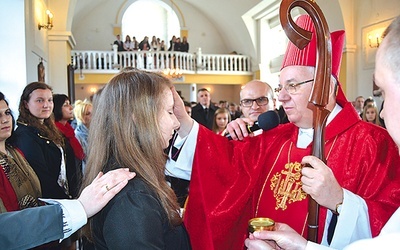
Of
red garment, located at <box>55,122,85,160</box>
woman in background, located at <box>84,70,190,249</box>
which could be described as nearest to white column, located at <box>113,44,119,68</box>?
red garment, located at <box>55,122,85,160</box>

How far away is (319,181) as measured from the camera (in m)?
1.32

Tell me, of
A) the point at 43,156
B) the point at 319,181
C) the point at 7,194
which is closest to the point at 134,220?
the point at 319,181

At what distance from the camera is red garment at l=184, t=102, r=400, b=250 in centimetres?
167

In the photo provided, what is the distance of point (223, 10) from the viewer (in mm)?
16406

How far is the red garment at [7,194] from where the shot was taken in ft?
6.73

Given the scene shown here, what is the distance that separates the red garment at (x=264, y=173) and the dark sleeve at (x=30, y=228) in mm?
833

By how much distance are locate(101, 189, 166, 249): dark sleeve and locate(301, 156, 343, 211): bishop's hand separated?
1.66ft

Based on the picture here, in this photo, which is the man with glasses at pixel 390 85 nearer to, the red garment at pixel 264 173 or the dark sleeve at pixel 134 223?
the dark sleeve at pixel 134 223

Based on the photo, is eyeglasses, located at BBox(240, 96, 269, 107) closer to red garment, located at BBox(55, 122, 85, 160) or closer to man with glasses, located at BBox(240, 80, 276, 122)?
man with glasses, located at BBox(240, 80, 276, 122)

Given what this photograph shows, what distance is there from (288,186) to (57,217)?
1073 millimetres

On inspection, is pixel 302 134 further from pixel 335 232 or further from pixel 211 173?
pixel 335 232

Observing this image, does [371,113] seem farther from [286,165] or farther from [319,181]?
[319,181]

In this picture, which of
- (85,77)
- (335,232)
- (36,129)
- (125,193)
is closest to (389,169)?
(335,232)

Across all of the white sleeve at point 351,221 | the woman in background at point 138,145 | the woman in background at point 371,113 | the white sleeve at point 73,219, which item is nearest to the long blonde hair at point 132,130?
the woman in background at point 138,145
